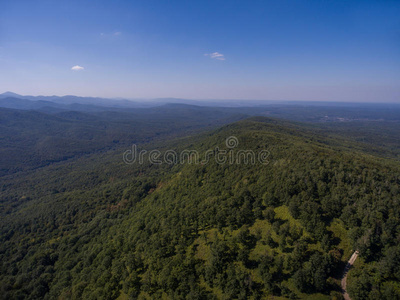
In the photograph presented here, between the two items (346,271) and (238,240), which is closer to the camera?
(346,271)

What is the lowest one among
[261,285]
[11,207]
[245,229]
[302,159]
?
[11,207]

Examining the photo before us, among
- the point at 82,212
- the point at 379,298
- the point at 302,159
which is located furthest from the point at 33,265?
the point at 302,159

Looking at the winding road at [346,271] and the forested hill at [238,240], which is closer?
the winding road at [346,271]

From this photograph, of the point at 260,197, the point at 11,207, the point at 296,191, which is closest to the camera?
the point at 296,191

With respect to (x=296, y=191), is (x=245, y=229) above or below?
below

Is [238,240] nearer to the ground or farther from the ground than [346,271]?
nearer to the ground

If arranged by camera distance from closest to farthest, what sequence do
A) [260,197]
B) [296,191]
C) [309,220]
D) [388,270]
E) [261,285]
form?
[388,270] → [261,285] → [309,220] → [296,191] → [260,197]

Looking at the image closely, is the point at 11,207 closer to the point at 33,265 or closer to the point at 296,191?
the point at 33,265

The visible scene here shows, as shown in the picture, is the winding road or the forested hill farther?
the forested hill
